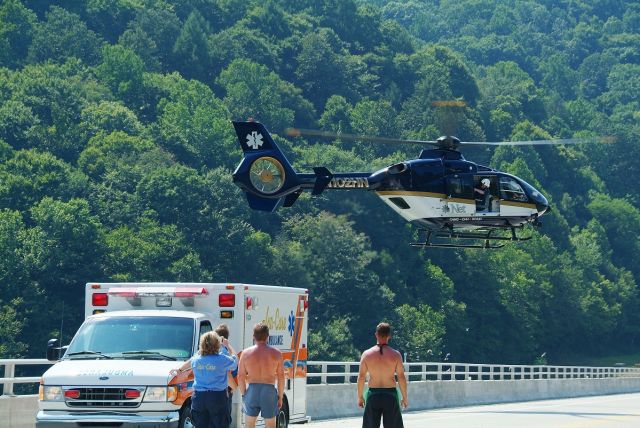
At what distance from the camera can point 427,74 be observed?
193 m

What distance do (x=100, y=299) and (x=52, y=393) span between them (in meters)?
2.72

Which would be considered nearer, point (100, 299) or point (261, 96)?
point (100, 299)

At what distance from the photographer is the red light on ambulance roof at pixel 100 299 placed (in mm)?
20609

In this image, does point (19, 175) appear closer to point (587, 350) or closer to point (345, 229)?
point (345, 229)

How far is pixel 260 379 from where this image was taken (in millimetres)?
16625

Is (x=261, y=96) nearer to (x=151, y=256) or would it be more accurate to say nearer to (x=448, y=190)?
(x=151, y=256)

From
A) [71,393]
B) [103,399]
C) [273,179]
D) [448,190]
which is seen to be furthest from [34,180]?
[103,399]

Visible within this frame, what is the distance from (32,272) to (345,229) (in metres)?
31.6

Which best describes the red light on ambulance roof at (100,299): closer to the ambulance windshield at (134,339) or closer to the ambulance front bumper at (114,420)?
the ambulance windshield at (134,339)

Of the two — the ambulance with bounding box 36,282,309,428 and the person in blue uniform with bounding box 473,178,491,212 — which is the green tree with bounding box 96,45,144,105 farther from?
the ambulance with bounding box 36,282,309,428

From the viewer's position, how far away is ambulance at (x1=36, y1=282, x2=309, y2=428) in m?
17.9

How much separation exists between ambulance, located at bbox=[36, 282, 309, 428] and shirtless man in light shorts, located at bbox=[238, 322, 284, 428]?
1.62 meters

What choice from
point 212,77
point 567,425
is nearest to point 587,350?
point 212,77

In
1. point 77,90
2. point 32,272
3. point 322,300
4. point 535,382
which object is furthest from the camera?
point 77,90
